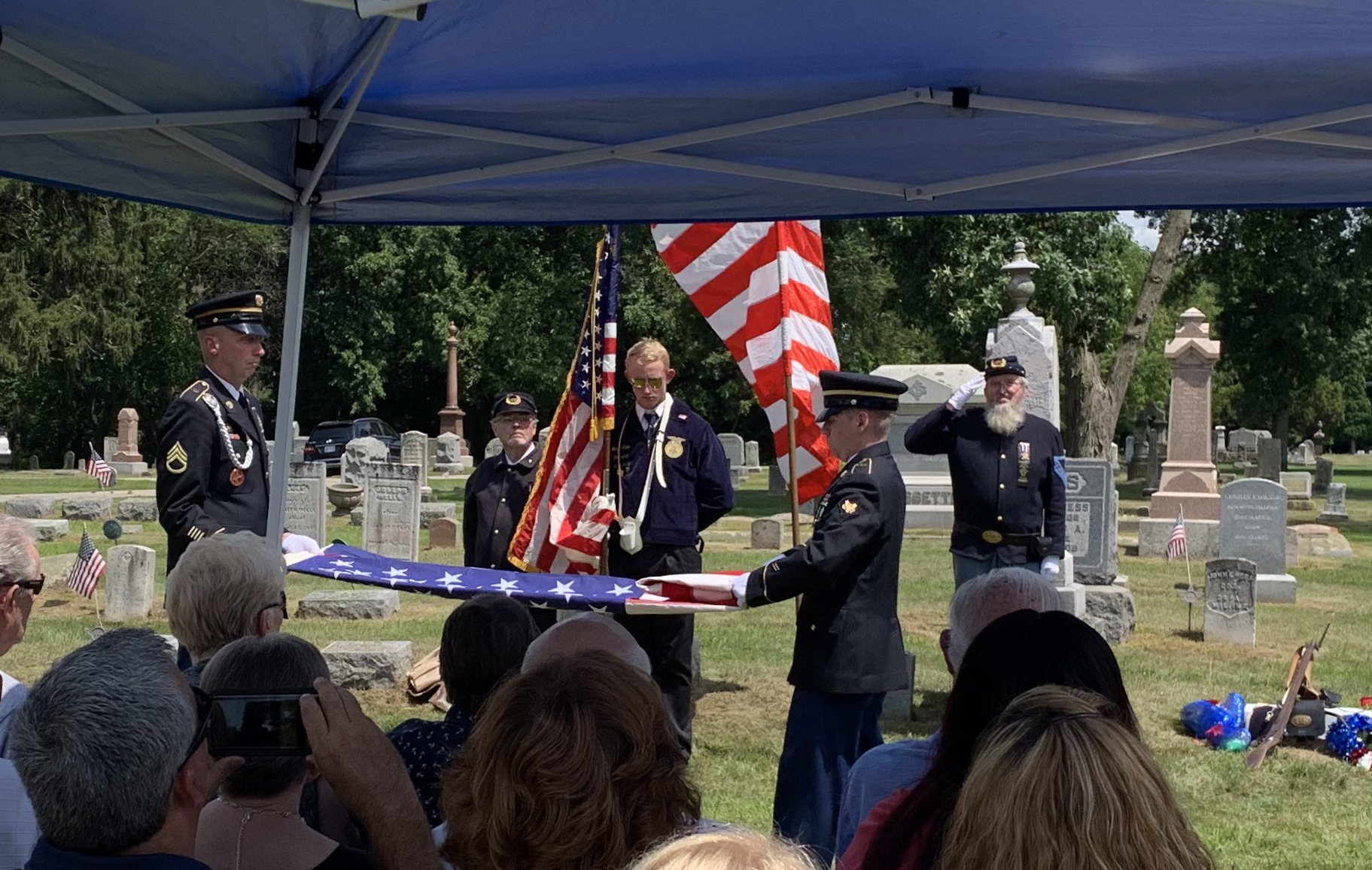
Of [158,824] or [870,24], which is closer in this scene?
[158,824]

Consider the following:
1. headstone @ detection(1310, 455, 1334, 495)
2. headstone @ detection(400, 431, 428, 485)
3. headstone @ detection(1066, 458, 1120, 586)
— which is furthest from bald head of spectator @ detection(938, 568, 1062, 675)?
headstone @ detection(1310, 455, 1334, 495)

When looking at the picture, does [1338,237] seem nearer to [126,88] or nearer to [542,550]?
[542,550]

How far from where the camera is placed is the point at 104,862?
6.40 feet

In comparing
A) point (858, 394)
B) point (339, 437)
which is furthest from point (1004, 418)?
point (339, 437)

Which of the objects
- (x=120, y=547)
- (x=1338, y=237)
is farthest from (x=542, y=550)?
(x=1338, y=237)

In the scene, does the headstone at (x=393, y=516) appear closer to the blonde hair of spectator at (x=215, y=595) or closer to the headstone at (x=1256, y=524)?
the headstone at (x=1256, y=524)

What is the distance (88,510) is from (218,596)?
1934 cm

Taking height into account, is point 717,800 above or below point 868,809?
below

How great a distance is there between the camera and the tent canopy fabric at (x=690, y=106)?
369 centimetres

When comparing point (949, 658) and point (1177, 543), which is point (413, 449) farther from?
point (949, 658)

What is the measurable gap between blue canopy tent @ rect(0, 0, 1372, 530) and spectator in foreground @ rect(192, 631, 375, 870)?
1971mm

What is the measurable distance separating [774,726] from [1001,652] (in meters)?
4.95

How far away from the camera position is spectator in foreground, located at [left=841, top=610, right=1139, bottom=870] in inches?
90.8

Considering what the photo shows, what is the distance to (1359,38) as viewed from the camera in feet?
12.0
